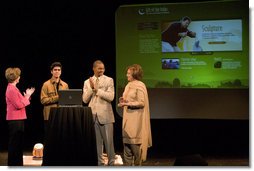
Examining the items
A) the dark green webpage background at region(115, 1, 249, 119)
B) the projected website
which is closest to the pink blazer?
the dark green webpage background at region(115, 1, 249, 119)

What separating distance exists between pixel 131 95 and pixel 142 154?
683 millimetres

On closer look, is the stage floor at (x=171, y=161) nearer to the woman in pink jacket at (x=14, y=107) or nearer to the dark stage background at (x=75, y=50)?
the dark stage background at (x=75, y=50)

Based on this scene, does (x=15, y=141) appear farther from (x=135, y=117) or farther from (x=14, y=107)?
(x=135, y=117)

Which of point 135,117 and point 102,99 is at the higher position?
point 102,99

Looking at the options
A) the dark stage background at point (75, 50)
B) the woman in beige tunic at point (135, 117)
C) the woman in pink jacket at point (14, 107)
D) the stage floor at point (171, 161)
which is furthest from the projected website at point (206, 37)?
the woman in pink jacket at point (14, 107)

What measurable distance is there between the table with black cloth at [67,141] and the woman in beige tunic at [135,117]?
623mm

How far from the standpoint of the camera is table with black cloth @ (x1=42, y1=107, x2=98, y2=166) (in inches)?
170

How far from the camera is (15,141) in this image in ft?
16.1

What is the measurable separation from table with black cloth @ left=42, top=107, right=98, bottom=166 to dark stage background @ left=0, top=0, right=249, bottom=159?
6.92 feet

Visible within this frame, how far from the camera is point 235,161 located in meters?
5.73

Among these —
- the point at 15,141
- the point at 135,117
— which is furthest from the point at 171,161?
the point at 15,141

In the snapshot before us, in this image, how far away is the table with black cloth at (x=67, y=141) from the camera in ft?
14.2

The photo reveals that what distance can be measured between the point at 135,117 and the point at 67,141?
89 centimetres

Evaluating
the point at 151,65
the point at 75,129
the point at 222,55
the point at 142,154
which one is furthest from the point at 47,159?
the point at 222,55
